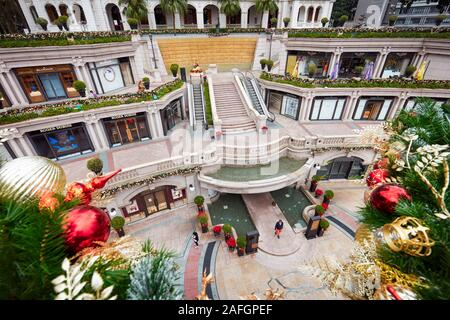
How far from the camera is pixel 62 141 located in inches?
678

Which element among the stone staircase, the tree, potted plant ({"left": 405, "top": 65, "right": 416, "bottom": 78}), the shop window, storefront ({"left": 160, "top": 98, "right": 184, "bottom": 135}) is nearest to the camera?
the stone staircase

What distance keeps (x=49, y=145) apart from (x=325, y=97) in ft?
86.7

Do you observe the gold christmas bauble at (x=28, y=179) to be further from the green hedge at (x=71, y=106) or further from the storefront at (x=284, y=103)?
the storefront at (x=284, y=103)

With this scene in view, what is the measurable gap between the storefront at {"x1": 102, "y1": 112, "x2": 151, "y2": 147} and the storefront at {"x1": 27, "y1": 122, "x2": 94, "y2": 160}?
71.6 inches

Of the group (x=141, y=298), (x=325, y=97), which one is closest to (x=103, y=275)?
(x=141, y=298)

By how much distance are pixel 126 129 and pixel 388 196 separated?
20.2 meters

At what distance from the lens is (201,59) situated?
31859 millimetres

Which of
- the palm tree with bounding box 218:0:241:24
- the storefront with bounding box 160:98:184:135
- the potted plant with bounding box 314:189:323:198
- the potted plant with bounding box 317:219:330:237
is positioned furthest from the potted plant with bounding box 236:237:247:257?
the palm tree with bounding box 218:0:241:24

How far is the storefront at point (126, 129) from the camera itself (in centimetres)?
1852

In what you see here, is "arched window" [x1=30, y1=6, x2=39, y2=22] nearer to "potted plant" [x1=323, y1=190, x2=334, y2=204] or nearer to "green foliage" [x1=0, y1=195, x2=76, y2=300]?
"green foliage" [x1=0, y1=195, x2=76, y2=300]

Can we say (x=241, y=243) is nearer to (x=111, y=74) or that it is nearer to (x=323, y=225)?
(x=323, y=225)

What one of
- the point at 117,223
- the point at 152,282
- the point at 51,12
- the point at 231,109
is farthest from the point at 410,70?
the point at 51,12

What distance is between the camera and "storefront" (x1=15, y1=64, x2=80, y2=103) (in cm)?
1736

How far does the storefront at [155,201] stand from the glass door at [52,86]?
13038 mm
